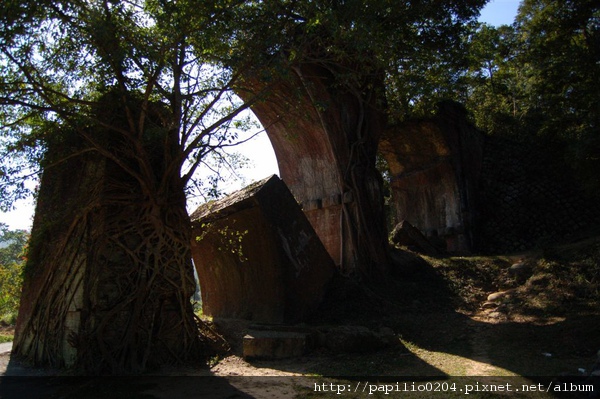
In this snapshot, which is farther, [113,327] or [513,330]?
[513,330]

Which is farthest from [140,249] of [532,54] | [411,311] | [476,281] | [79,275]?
[532,54]

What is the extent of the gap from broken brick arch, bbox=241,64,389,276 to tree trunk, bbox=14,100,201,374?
15.4 feet

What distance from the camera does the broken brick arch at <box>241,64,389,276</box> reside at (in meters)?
11.0

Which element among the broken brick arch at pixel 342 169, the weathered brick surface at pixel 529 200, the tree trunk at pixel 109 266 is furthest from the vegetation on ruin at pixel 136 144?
the weathered brick surface at pixel 529 200

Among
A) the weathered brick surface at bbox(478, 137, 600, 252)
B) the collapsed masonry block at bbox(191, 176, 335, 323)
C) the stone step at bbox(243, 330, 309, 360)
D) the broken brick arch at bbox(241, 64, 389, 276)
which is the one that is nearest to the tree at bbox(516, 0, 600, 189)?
the broken brick arch at bbox(241, 64, 389, 276)

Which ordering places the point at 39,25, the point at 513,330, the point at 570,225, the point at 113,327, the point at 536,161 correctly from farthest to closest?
the point at 536,161 → the point at 570,225 → the point at 513,330 → the point at 113,327 → the point at 39,25

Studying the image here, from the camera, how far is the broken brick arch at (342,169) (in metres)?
11.0

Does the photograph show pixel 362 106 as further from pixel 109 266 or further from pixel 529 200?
pixel 529 200

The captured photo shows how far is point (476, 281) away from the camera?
1081 centimetres

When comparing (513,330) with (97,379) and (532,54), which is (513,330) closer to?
(97,379)

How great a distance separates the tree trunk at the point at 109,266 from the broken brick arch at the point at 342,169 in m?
4.70

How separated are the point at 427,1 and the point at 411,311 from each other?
6.51 metres

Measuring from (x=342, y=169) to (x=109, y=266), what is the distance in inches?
254

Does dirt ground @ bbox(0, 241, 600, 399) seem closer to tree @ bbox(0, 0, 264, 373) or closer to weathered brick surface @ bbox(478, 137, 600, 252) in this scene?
tree @ bbox(0, 0, 264, 373)
